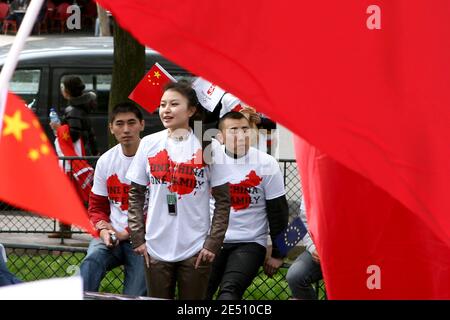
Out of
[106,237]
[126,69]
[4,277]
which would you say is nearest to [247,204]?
[106,237]

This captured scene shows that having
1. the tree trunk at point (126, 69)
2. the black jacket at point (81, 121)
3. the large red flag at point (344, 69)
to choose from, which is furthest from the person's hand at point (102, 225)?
the black jacket at point (81, 121)

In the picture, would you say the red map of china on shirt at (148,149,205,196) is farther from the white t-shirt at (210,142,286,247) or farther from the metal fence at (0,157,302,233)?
the metal fence at (0,157,302,233)

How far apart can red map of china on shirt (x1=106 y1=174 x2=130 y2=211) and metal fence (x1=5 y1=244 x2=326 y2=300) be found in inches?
33.2

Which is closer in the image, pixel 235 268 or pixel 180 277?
pixel 180 277

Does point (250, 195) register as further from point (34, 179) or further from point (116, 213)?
point (34, 179)

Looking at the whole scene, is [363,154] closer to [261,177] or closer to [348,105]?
[348,105]

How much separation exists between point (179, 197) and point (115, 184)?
815 mm

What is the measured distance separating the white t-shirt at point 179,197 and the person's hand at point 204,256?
0.05 meters

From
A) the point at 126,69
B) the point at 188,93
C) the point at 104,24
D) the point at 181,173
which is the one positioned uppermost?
the point at 188,93

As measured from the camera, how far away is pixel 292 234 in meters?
7.13

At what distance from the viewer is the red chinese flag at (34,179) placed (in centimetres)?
385
